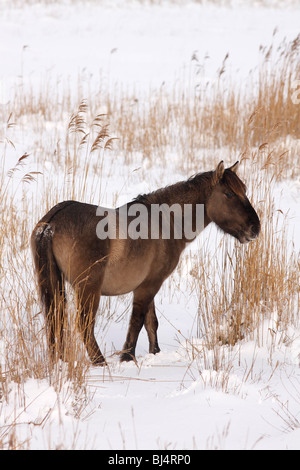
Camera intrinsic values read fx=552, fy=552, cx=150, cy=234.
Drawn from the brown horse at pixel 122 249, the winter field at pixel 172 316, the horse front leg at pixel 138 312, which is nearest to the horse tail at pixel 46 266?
the brown horse at pixel 122 249

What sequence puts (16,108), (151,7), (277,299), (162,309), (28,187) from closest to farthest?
1. (277,299)
2. (162,309)
3. (28,187)
4. (16,108)
5. (151,7)

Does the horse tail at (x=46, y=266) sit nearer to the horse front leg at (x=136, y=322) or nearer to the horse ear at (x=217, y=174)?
the horse front leg at (x=136, y=322)

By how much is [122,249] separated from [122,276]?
220 mm

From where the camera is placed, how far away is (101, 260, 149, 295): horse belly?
4.15 metres

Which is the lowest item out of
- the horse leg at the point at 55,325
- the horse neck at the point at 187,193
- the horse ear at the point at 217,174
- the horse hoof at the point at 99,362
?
the horse hoof at the point at 99,362

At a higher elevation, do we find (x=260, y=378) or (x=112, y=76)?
(x=112, y=76)

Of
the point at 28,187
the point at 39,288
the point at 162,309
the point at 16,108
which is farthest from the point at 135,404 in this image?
the point at 16,108

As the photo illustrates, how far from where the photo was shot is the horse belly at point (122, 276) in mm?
4148

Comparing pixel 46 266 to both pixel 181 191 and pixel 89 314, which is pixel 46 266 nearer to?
pixel 89 314

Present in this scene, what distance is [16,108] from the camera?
10500mm

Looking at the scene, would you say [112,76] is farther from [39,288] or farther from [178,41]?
[39,288]

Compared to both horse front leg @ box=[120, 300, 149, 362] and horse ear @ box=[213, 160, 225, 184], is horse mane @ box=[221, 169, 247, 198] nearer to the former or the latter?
horse ear @ box=[213, 160, 225, 184]
